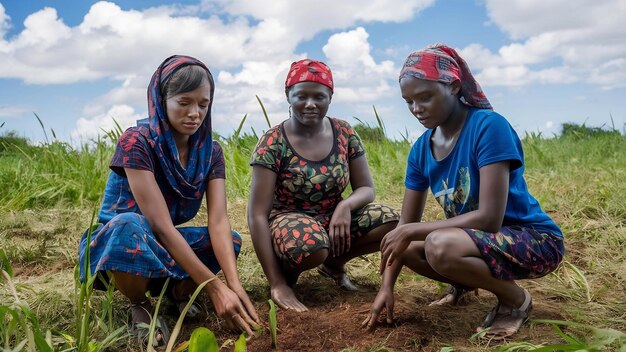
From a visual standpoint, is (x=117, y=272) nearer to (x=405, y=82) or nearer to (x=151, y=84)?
(x=151, y=84)

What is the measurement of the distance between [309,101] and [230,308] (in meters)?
0.97

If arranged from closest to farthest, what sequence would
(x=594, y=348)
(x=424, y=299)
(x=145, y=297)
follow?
(x=594, y=348) → (x=145, y=297) → (x=424, y=299)

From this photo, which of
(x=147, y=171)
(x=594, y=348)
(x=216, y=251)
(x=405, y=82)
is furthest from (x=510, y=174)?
(x=147, y=171)

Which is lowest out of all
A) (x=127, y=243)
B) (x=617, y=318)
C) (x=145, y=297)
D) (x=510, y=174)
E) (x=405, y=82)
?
(x=617, y=318)

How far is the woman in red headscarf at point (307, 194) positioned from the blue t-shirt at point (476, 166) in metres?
0.46

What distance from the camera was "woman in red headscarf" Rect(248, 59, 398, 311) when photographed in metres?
2.76

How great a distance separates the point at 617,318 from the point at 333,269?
1252mm

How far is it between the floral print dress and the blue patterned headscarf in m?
0.29

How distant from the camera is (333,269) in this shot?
3105mm

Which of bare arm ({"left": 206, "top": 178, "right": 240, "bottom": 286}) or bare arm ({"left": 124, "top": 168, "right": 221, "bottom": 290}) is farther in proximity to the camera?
bare arm ({"left": 206, "top": 178, "right": 240, "bottom": 286})

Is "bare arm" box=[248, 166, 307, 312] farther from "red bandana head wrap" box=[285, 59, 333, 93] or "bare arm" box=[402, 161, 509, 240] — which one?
"bare arm" box=[402, 161, 509, 240]

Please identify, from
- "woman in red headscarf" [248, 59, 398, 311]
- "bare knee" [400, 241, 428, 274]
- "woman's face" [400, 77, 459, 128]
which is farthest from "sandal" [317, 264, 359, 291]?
"woman's face" [400, 77, 459, 128]

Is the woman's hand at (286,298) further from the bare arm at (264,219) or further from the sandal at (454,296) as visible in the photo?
the sandal at (454,296)

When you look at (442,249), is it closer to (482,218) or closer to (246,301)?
(482,218)
